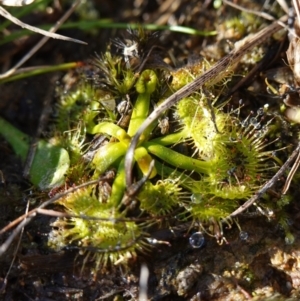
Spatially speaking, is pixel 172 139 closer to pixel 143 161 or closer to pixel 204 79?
pixel 143 161

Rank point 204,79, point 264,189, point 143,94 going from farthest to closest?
point 143,94 < point 204,79 < point 264,189

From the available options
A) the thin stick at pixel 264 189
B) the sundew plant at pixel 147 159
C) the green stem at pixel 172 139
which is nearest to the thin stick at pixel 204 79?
the sundew plant at pixel 147 159

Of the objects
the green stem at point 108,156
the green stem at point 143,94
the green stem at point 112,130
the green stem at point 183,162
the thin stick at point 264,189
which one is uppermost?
the green stem at point 143,94

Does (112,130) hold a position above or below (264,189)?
above

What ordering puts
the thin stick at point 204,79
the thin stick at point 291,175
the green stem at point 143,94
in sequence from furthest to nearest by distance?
1. the green stem at point 143,94
2. the thin stick at point 291,175
3. the thin stick at point 204,79

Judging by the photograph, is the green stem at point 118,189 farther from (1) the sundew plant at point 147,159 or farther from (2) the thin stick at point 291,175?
(2) the thin stick at point 291,175

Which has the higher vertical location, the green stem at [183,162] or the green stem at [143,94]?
the green stem at [143,94]

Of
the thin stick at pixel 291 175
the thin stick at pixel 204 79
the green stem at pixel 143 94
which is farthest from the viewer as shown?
the green stem at pixel 143 94

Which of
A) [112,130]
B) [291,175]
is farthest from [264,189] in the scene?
[112,130]

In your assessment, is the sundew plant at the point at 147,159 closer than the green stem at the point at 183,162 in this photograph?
Yes
